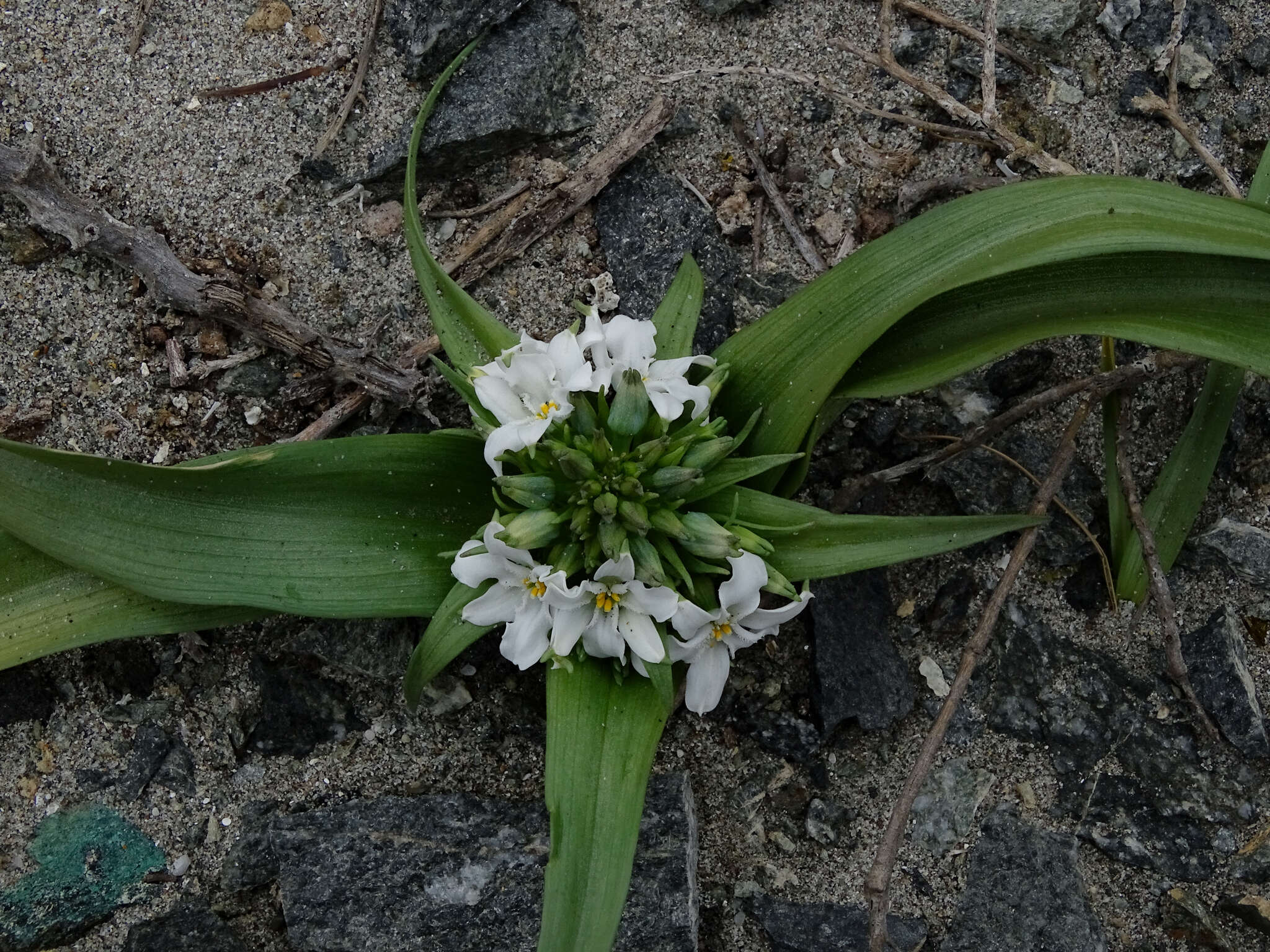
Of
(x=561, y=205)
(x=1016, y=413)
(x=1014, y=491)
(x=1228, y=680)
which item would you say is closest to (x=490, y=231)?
(x=561, y=205)

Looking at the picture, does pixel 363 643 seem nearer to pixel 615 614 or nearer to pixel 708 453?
pixel 615 614

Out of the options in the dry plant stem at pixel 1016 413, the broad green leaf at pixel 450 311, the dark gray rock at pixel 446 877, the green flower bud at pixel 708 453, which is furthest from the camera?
the dry plant stem at pixel 1016 413

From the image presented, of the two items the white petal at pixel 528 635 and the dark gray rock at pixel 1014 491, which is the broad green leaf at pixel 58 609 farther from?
the dark gray rock at pixel 1014 491

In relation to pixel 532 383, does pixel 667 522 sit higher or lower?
lower

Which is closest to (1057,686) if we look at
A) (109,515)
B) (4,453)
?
(109,515)

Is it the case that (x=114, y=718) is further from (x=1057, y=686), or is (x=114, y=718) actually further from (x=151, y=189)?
(x=1057, y=686)

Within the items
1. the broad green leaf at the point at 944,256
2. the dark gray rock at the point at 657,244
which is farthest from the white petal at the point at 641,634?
the dark gray rock at the point at 657,244
